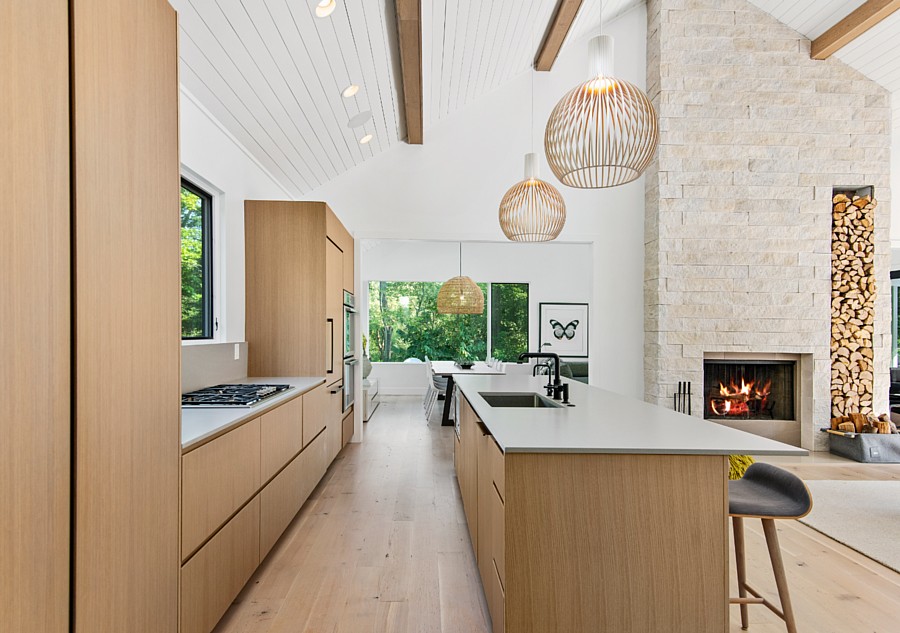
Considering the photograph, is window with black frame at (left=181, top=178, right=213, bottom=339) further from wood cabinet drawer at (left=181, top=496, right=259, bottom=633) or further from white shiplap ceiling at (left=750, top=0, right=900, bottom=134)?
white shiplap ceiling at (left=750, top=0, right=900, bottom=134)

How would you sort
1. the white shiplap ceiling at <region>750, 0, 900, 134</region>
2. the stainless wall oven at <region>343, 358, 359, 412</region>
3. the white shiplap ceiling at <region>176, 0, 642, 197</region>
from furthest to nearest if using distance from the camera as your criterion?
the stainless wall oven at <region>343, 358, 359, 412</region>, the white shiplap ceiling at <region>750, 0, 900, 134</region>, the white shiplap ceiling at <region>176, 0, 642, 197</region>

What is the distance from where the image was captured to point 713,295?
5.23m

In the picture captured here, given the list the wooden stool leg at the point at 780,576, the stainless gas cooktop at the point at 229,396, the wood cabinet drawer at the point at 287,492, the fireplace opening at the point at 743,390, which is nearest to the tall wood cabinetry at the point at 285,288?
the wood cabinet drawer at the point at 287,492

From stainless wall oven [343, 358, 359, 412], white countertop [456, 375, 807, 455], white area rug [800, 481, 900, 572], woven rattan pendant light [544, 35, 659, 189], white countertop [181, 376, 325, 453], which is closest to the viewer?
white countertop [456, 375, 807, 455]

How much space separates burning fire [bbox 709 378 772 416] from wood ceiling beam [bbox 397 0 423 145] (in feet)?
13.6

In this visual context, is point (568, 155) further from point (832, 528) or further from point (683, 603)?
point (832, 528)

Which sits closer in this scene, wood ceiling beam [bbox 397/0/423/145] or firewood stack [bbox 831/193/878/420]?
wood ceiling beam [bbox 397/0/423/145]

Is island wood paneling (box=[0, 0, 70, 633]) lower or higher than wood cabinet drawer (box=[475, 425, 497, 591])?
higher

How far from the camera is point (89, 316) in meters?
1.19

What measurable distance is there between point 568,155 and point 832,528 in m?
2.79

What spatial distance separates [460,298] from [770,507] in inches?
223

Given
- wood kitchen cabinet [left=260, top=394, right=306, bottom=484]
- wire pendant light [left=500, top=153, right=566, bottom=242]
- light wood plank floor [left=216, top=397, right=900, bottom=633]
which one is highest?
wire pendant light [left=500, top=153, right=566, bottom=242]

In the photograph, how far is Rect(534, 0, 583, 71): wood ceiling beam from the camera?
4.33 meters

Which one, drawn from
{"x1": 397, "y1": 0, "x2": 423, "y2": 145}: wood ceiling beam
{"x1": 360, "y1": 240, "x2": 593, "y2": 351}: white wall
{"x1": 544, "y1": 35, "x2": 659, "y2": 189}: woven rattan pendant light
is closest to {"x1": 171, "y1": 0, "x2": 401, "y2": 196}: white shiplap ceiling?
{"x1": 397, "y1": 0, "x2": 423, "y2": 145}: wood ceiling beam
